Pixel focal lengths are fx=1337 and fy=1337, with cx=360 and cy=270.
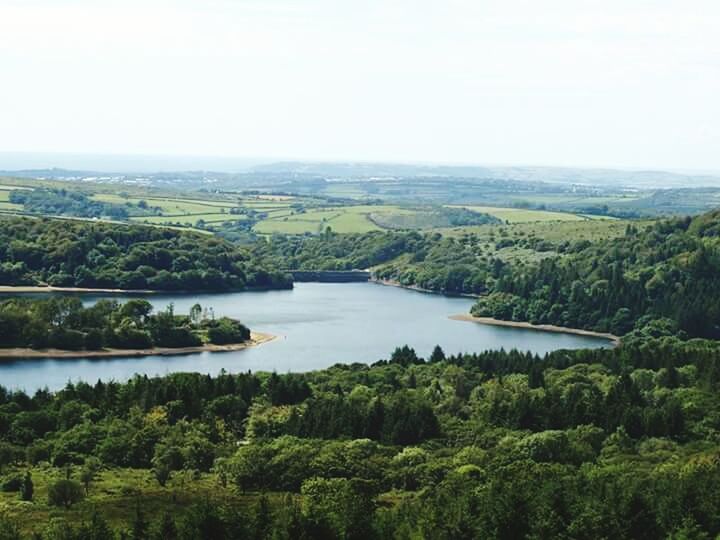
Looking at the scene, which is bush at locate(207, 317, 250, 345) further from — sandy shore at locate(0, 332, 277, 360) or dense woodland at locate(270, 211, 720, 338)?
dense woodland at locate(270, 211, 720, 338)

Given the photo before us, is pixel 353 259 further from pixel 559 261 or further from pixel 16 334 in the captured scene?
pixel 16 334

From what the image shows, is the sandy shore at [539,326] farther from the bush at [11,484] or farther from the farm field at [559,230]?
the bush at [11,484]

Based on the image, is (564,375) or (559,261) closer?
(564,375)

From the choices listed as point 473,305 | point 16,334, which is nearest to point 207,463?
point 16,334

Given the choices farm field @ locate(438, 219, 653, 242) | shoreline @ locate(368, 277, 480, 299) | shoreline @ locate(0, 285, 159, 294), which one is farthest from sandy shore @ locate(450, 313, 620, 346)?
shoreline @ locate(0, 285, 159, 294)

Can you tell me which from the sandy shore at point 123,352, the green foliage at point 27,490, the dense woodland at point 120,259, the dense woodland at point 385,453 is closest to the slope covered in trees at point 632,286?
the dense woodland at point 120,259

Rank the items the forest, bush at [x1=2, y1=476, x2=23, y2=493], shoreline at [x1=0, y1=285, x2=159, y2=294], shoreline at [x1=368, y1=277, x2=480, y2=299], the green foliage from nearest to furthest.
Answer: the green foliage
bush at [x1=2, y1=476, x2=23, y2=493]
the forest
shoreline at [x1=0, y1=285, x2=159, y2=294]
shoreline at [x1=368, y1=277, x2=480, y2=299]
